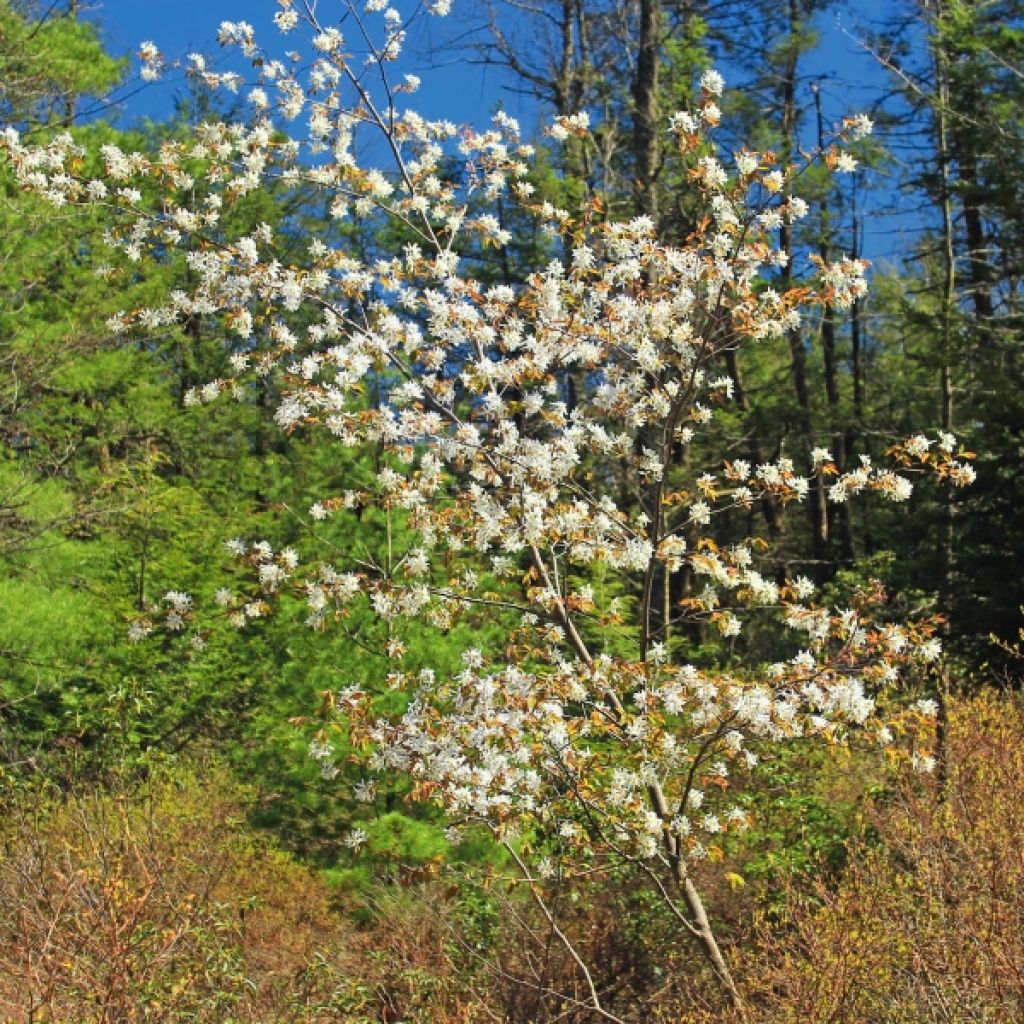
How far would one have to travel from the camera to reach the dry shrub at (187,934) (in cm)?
464

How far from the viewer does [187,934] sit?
18.6 ft

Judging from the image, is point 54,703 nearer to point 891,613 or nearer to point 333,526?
point 333,526

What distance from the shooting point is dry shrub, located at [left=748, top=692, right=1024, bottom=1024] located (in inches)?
157

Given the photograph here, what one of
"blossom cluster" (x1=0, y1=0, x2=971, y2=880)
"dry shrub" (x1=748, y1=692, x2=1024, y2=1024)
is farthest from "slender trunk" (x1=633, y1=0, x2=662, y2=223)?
"dry shrub" (x1=748, y1=692, x2=1024, y2=1024)

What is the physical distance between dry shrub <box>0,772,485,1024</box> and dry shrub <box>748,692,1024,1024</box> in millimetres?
1824

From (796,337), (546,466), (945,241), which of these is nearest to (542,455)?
(546,466)

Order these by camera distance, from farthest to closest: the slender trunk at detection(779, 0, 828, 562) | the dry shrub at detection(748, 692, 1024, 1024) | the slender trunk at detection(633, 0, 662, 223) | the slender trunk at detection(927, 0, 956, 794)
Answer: the slender trunk at detection(779, 0, 828, 562), the slender trunk at detection(927, 0, 956, 794), the slender trunk at detection(633, 0, 662, 223), the dry shrub at detection(748, 692, 1024, 1024)

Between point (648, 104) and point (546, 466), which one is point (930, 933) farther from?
point (648, 104)

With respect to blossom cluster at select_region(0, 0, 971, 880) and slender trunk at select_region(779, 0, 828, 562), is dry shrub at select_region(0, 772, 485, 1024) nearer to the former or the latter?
blossom cluster at select_region(0, 0, 971, 880)

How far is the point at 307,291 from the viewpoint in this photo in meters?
5.34

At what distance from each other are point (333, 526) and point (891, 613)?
6.05 metres

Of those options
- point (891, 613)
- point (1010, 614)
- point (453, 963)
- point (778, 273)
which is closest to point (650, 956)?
point (453, 963)

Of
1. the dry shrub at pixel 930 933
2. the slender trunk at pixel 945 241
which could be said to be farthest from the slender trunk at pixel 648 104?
the dry shrub at pixel 930 933

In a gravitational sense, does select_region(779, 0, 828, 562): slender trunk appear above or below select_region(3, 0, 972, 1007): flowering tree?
above
